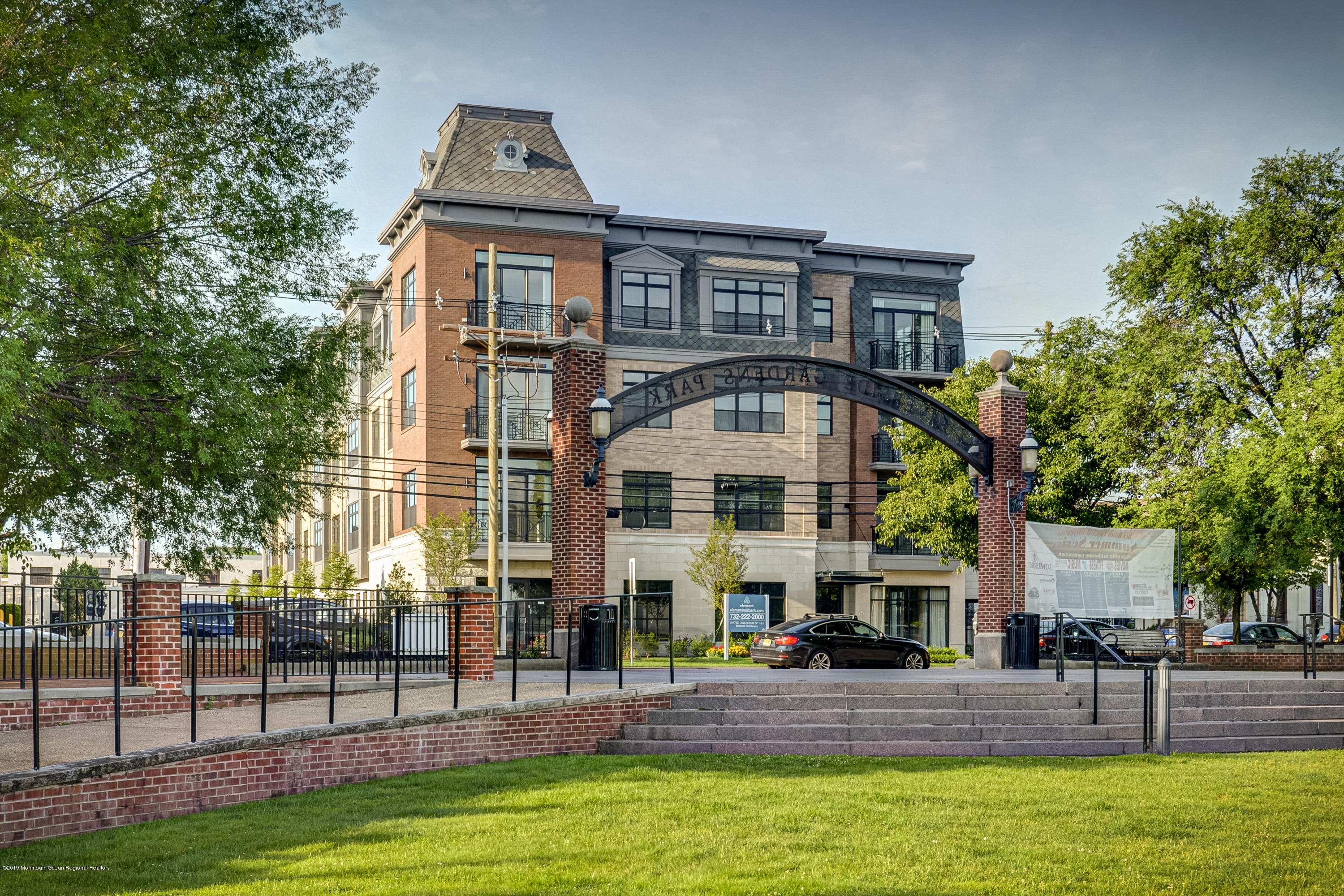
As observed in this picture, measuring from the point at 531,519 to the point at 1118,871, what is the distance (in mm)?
33221

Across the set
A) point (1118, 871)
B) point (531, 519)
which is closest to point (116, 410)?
point (1118, 871)

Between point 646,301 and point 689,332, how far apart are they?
1.87 metres

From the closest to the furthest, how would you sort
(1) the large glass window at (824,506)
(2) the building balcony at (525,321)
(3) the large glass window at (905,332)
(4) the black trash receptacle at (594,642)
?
(4) the black trash receptacle at (594,642)
(2) the building balcony at (525,321)
(1) the large glass window at (824,506)
(3) the large glass window at (905,332)

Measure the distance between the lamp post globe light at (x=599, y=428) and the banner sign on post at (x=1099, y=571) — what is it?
9.04 metres

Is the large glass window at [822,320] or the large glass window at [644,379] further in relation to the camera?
the large glass window at [822,320]

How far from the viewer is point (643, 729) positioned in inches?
548

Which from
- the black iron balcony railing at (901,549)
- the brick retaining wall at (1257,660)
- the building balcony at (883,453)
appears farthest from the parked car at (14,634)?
the black iron balcony railing at (901,549)

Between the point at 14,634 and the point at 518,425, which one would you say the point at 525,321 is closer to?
the point at 518,425

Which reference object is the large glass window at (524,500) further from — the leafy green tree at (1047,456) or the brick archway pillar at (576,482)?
the brick archway pillar at (576,482)

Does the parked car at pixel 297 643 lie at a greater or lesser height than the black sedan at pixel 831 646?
greater

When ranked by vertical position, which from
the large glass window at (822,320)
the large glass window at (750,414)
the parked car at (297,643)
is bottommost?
the parked car at (297,643)

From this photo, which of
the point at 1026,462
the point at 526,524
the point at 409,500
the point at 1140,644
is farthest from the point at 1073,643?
the point at 409,500

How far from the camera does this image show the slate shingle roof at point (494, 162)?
1618 inches

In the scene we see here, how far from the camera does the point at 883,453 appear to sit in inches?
1823
